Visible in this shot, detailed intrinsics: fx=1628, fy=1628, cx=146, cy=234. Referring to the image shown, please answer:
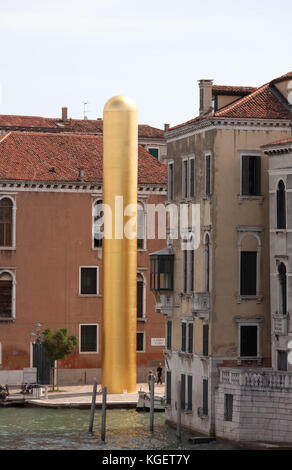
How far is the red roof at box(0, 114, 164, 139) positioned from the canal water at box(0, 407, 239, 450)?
A: 28.8 meters

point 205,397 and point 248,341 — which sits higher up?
point 248,341

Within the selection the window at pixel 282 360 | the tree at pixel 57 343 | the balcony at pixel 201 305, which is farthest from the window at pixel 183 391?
the tree at pixel 57 343

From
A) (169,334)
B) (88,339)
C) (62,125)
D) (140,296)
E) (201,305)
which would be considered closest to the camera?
(201,305)

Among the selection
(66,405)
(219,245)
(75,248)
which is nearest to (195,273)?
(219,245)

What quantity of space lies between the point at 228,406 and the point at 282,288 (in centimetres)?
450

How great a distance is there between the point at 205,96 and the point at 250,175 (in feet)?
14.0

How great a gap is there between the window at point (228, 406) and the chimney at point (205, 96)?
10.9 m

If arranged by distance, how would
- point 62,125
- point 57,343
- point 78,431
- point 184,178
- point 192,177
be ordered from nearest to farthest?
1. point 192,177
2. point 78,431
3. point 184,178
4. point 57,343
5. point 62,125

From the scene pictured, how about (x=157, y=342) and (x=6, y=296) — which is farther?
(x=157, y=342)

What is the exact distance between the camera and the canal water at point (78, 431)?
5722 cm

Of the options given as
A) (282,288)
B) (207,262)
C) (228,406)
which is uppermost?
(207,262)

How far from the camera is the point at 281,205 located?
5647 cm

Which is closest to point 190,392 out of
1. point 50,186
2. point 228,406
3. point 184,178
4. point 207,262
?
point 228,406

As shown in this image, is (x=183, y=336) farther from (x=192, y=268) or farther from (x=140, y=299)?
(x=140, y=299)
